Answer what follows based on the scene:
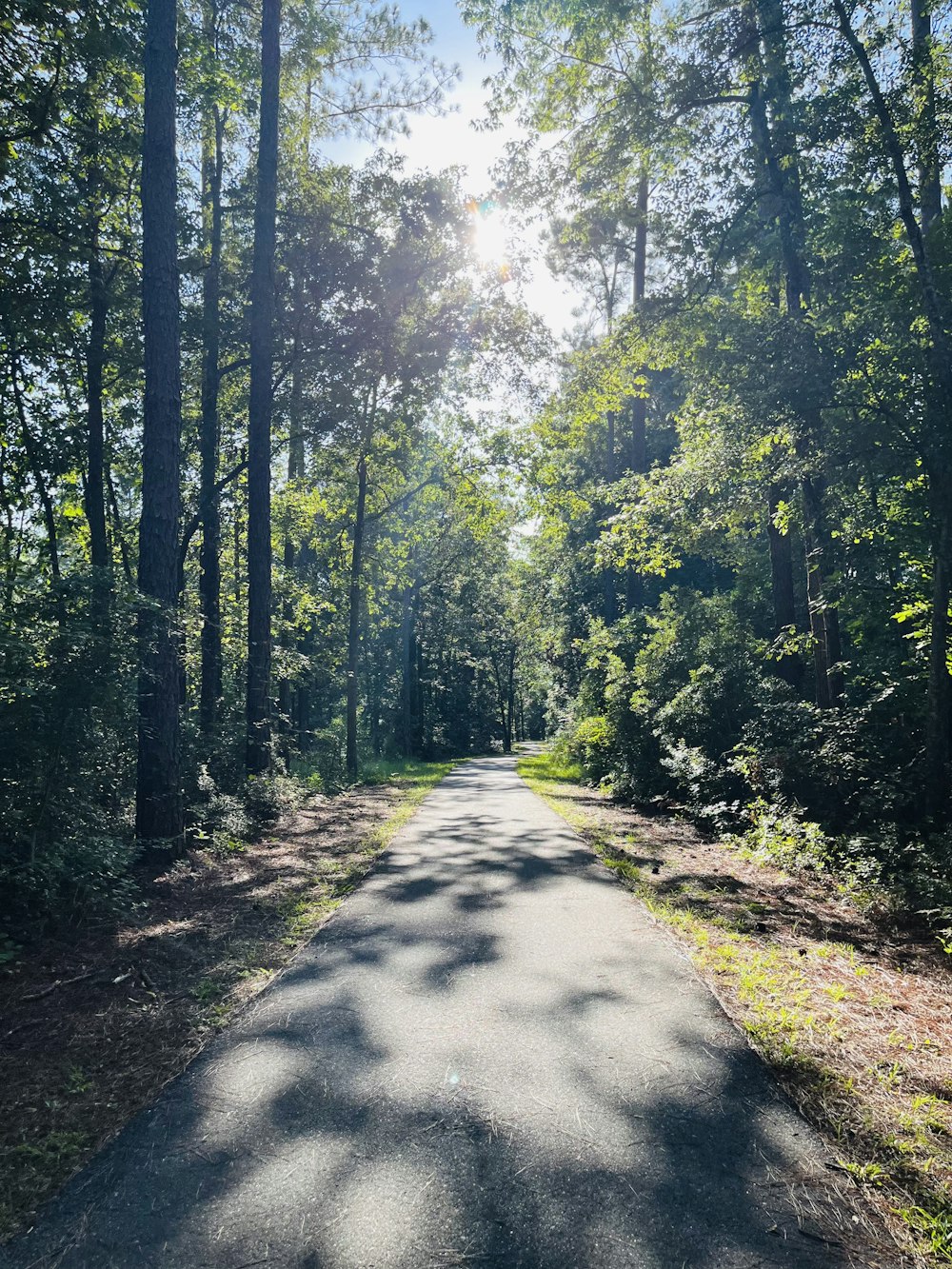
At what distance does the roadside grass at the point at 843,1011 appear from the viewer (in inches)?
98.9

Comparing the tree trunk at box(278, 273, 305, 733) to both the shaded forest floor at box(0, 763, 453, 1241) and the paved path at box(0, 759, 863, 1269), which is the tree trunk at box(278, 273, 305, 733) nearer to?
the shaded forest floor at box(0, 763, 453, 1241)

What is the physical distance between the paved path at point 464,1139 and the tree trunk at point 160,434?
346cm

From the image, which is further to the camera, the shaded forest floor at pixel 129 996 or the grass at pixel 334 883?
the grass at pixel 334 883

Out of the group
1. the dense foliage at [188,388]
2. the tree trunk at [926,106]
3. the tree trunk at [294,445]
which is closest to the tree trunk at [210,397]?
the dense foliage at [188,388]

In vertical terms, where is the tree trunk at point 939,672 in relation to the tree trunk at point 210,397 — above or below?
below

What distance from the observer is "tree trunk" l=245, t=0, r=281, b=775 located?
1202 cm

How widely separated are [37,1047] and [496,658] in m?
50.2

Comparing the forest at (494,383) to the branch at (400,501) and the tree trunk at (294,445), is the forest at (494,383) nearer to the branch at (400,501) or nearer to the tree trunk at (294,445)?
the tree trunk at (294,445)

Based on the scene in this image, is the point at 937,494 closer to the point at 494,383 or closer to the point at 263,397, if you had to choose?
the point at 263,397

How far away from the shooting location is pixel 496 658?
176 feet

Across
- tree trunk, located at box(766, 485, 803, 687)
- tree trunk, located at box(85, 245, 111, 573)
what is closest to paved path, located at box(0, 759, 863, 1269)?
tree trunk, located at box(766, 485, 803, 687)

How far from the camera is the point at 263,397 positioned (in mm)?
12312

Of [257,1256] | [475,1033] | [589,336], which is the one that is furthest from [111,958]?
[589,336]

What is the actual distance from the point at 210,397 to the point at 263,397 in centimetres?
282
